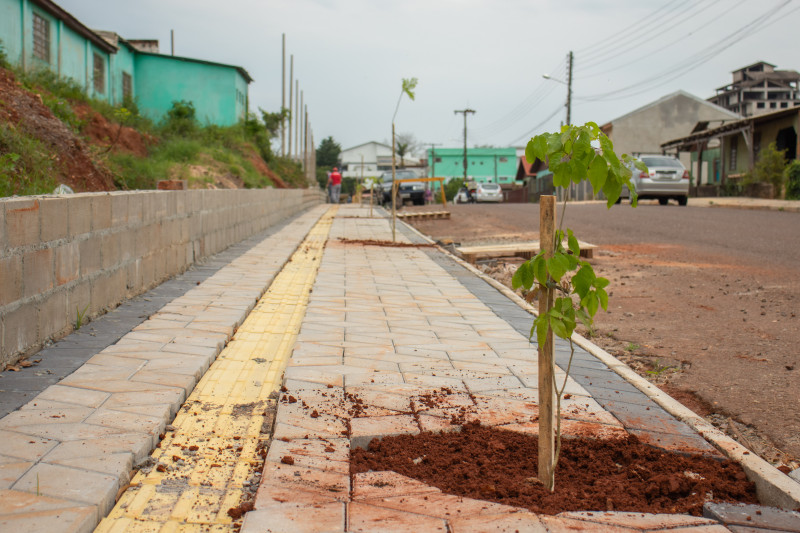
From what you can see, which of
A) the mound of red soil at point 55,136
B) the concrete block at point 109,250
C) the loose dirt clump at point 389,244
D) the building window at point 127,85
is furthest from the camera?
the building window at point 127,85

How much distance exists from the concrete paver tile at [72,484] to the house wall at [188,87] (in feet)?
86.4

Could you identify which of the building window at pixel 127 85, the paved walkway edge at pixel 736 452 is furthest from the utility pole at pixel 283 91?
the paved walkway edge at pixel 736 452

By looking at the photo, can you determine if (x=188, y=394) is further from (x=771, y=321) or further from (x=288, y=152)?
(x=288, y=152)

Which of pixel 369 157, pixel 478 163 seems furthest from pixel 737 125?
pixel 369 157

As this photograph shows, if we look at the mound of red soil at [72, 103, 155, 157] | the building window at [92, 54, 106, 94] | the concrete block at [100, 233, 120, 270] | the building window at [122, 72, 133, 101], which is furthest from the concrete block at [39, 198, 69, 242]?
the building window at [122, 72, 133, 101]

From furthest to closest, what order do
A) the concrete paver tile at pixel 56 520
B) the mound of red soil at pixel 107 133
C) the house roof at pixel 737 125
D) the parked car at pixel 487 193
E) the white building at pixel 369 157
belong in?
the white building at pixel 369 157
the parked car at pixel 487 193
the house roof at pixel 737 125
the mound of red soil at pixel 107 133
the concrete paver tile at pixel 56 520

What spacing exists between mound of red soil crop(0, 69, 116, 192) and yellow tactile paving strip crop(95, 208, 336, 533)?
6853 mm

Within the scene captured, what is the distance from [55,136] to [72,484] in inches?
409

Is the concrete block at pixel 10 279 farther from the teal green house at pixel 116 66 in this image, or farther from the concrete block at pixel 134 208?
the teal green house at pixel 116 66

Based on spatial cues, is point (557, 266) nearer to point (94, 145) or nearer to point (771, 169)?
point (94, 145)

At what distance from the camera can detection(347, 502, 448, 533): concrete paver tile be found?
2.27m

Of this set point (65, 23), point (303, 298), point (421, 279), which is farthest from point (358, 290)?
point (65, 23)

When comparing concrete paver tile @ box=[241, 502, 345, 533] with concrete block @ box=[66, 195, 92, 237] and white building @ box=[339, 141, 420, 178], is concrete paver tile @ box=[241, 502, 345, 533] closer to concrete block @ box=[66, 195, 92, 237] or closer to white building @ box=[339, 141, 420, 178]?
concrete block @ box=[66, 195, 92, 237]

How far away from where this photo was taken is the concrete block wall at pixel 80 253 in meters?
4.09
